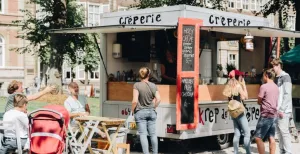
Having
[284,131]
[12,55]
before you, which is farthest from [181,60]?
[12,55]

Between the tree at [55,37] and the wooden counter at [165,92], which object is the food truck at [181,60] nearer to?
the wooden counter at [165,92]

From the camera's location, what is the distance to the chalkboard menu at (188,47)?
10008mm

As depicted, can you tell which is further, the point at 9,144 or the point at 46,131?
the point at 9,144

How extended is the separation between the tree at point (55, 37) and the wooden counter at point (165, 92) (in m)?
10.7

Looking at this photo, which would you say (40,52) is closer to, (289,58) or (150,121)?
(289,58)

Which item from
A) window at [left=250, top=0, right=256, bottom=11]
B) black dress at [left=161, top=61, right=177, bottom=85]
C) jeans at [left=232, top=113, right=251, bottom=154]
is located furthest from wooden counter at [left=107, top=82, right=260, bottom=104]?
window at [left=250, top=0, right=256, bottom=11]

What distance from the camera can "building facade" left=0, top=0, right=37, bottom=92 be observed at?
41.1m

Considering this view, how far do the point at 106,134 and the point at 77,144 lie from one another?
48 centimetres

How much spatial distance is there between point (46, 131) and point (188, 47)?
406cm

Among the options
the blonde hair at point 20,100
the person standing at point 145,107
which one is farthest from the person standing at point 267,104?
the blonde hair at point 20,100

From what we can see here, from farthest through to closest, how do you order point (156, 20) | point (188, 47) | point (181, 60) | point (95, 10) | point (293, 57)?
1. point (95, 10)
2. point (293, 57)
3. point (156, 20)
4. point (188, 47)
5. point (181, 60)

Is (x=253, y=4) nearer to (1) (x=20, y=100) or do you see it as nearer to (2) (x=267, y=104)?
(2) (x=267, y=104)

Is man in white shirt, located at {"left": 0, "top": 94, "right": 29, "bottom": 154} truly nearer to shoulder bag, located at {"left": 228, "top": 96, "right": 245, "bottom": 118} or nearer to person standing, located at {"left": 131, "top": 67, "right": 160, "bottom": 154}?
person standing, located at {"left": 131, "top": 67, "right": 160, "bottom": 154}

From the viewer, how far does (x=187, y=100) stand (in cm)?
1013
